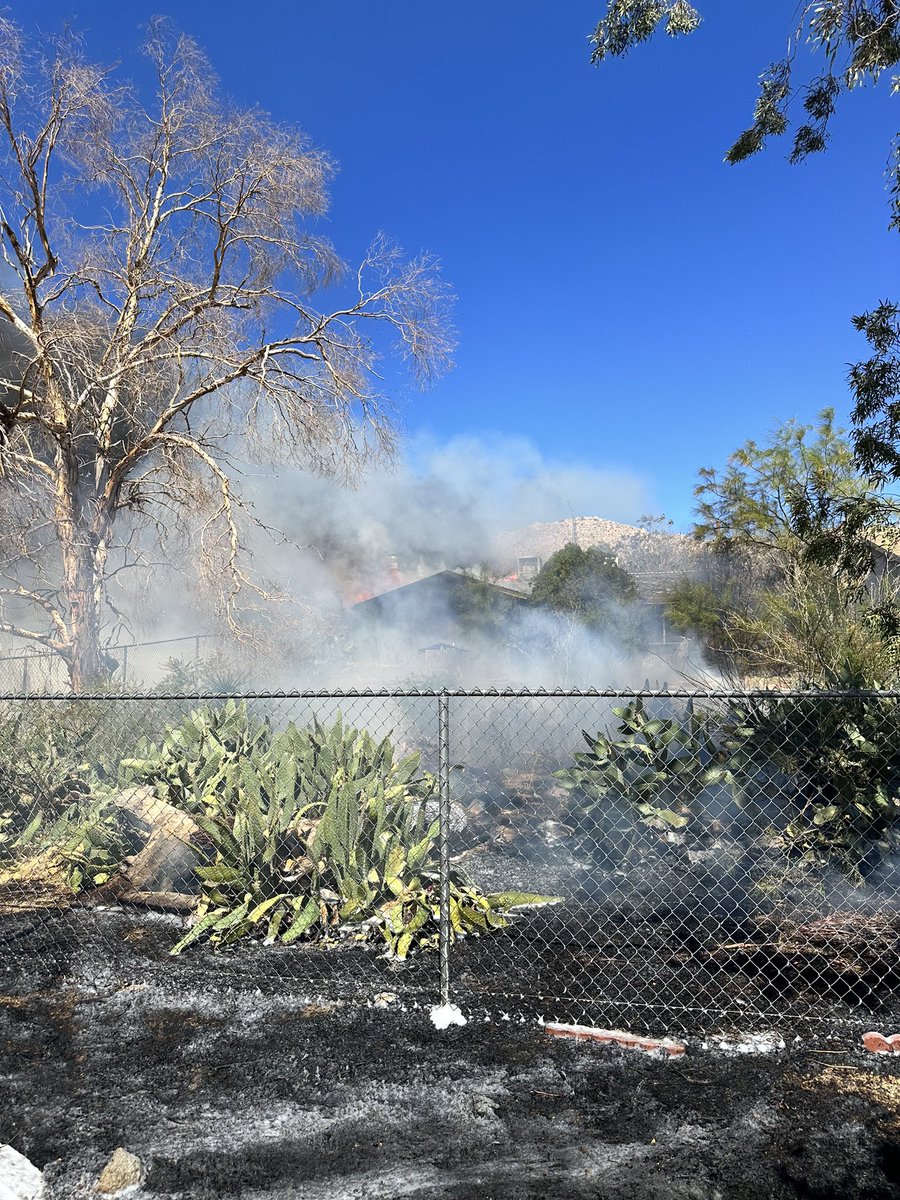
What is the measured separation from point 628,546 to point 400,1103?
41165 mm

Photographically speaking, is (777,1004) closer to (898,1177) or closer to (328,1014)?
A: (898,1177)

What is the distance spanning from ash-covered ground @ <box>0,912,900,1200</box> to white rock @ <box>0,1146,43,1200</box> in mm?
43

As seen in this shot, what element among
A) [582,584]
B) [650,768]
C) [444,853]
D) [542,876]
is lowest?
[542,876]

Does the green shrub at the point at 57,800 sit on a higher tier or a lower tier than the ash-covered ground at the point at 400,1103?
higher

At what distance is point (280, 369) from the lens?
10.5 meters

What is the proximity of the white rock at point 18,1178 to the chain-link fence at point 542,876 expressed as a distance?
134 centimetres

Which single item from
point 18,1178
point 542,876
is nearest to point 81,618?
point 542,876

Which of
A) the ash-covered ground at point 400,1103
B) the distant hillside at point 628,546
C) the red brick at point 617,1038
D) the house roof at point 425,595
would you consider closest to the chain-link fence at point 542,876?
the red brick at point 617,1038

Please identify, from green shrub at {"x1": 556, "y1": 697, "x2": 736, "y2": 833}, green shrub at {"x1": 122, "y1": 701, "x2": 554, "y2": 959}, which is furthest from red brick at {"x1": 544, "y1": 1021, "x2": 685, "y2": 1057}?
green shrub at {"x1": 556, "y1": 697, "x2": 736, "y2": 833}

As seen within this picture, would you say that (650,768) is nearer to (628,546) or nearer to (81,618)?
(81,618)

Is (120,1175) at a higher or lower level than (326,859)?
lower

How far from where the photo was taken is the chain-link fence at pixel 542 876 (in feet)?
10.9

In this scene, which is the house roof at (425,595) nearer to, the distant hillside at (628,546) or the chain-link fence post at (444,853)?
the distant hillside at (628,546)

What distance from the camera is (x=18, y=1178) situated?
2.17m
